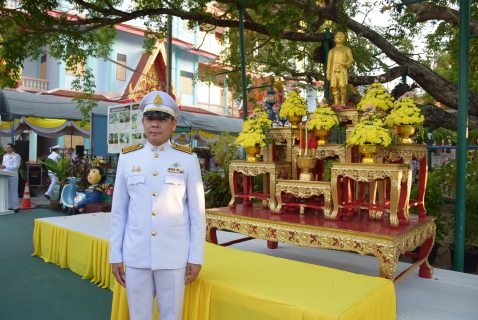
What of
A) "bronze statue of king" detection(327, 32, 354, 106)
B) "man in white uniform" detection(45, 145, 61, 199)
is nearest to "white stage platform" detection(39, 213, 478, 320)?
"bronze statue of king" detection(327, 32, 354, 106)

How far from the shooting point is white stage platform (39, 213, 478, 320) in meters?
2.78

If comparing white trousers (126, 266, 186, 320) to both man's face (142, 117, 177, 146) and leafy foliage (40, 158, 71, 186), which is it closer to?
man's face (142, 117, 177, 146)

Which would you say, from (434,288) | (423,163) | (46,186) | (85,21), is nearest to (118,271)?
(434,288)

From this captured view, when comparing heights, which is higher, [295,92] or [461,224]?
[295,92]

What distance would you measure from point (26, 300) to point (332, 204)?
3143 millimetres

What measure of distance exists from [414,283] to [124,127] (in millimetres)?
5542

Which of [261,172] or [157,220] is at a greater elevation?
[261,172]

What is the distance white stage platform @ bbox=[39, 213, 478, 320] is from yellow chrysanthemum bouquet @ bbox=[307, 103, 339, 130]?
146cm

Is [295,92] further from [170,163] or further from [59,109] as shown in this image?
[59,109]

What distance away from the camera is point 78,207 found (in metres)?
8.25

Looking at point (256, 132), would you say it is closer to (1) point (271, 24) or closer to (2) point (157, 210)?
(2) point (157, 210)

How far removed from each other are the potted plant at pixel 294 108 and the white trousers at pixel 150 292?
2405 mm

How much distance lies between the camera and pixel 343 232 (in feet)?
10.3

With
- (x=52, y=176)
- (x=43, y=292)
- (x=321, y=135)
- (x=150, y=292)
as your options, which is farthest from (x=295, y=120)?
(x=52, y=176)
